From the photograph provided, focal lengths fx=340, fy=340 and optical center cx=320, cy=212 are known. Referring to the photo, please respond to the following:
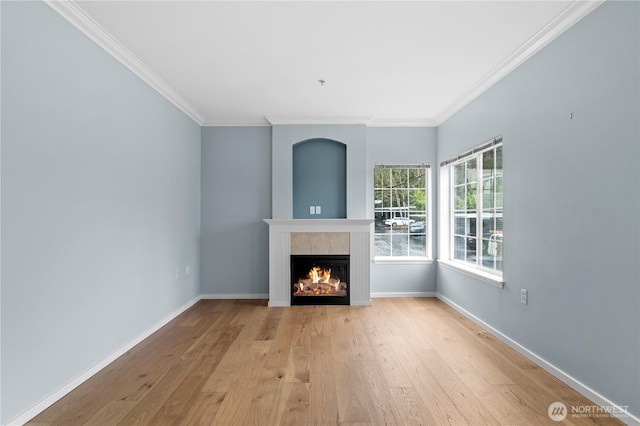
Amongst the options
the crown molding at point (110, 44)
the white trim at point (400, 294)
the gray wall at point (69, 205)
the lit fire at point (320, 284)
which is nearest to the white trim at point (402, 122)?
the lit fire at point (320, 284)

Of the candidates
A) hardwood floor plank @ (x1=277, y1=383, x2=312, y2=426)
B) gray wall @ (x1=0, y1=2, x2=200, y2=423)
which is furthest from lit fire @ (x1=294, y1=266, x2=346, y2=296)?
hardwood floor plank @ (x1=277, y1=383, x2=312, y2=426)

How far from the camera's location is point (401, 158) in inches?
195

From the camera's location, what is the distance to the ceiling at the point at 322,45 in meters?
2.28

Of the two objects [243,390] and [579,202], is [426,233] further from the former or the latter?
[243,390]

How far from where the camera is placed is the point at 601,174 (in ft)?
6.86

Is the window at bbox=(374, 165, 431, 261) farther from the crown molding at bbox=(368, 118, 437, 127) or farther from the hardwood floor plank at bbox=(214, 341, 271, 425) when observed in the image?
the hardwood floor plank at bbox=(214, 341, 271, 425)

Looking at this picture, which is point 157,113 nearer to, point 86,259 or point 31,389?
point 86,259

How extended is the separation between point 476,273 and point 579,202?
1611mm

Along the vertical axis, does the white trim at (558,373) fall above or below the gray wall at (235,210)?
below

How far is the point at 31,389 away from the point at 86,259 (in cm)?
83

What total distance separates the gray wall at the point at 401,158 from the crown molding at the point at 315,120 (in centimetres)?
30

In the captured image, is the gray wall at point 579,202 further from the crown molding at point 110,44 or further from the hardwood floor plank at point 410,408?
the crown molding at point 110,44

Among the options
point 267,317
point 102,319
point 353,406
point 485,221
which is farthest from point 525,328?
point 102,319

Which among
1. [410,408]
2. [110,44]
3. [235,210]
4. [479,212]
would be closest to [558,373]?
[410,408]
